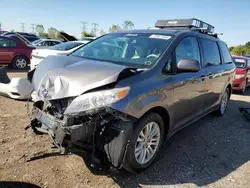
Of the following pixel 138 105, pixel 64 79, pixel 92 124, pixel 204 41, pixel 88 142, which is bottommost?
pixel 88 142

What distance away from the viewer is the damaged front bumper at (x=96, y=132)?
2.55m

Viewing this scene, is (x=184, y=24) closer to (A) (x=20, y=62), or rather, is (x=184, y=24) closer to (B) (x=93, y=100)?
(B) (x=93, y=100)

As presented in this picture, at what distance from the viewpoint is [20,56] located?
11.7 metres

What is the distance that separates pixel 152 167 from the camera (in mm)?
3404

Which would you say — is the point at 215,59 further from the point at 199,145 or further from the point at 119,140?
the point at 119,140

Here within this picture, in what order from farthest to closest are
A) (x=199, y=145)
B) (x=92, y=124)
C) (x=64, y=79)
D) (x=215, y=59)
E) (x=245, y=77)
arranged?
1. (x=245, y=77)
2. (x=215, y=59)
3. (x=199, y=145)
4. (x=64, y=79)
5. (x=92, y=124)

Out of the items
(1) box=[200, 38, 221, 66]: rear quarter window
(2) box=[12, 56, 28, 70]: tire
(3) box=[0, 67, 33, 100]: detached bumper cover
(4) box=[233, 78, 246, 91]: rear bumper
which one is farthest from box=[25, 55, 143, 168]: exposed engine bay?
(2) box=[12, 56, 28, 70]: tire

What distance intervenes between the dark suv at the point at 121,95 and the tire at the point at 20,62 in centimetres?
859

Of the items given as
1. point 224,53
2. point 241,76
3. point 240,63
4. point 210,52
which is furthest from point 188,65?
point 240,63

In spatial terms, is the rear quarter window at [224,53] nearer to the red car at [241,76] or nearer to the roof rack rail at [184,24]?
the roof rack rail at [184,24]

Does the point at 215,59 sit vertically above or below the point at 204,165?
above

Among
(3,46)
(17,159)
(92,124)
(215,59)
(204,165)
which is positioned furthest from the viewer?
(3,46)

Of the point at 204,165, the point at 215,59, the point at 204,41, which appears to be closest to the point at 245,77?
the point at 215,59

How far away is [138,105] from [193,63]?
112 centimetres
